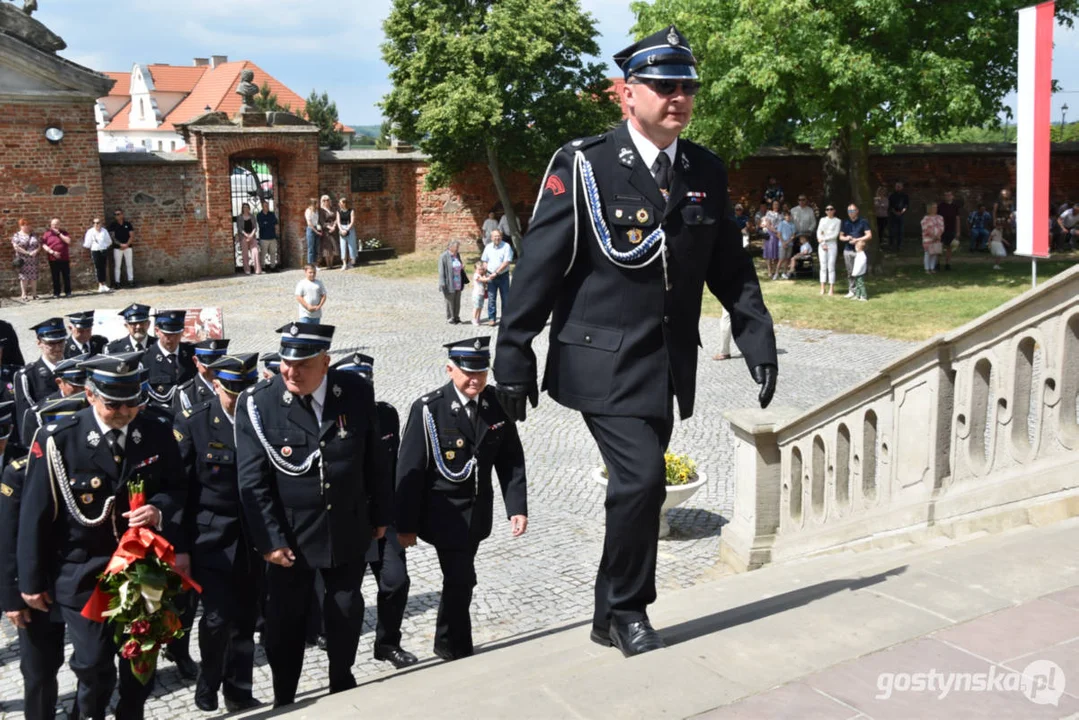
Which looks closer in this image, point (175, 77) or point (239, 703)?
point (239, 703)

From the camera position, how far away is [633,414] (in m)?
3.93

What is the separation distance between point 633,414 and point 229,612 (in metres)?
2.99

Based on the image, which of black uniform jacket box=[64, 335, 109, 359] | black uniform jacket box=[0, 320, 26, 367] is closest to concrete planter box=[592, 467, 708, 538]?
black uniform jacket box=[64, 335, 109, 359]

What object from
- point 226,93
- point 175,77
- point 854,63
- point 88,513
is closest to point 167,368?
point 88,513

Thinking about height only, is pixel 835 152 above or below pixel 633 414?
above

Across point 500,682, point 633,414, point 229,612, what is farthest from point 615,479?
point 229,612

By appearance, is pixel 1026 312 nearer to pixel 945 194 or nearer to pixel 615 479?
pixel 615 479

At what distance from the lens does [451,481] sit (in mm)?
6051

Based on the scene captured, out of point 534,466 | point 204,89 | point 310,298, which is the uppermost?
point 204,89

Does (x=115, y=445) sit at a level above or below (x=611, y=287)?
below

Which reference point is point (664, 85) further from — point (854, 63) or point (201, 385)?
point (854, 63)

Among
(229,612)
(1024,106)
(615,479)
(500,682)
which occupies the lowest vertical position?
(229,612)

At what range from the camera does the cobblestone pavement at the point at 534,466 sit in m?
6.72

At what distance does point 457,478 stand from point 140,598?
1864 mm
